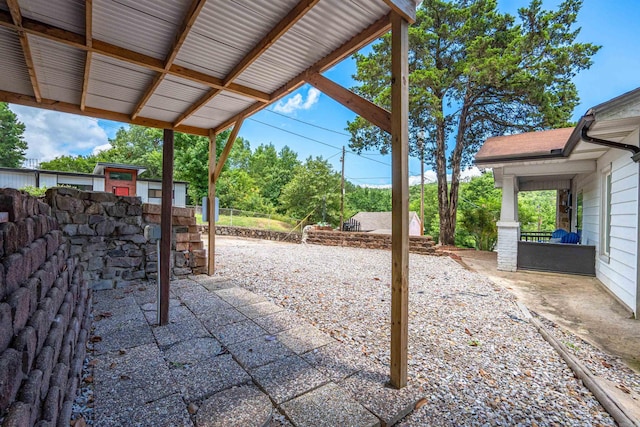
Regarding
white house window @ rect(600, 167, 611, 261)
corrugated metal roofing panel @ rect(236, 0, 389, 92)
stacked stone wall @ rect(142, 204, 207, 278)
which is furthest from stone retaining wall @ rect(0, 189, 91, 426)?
white house window @ rect(600, 167, 611, 261)

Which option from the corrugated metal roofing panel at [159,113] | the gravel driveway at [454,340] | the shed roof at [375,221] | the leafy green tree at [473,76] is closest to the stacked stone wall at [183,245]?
the gravel driveway at [454,340]

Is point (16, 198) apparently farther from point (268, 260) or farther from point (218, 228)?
point (218, 228)

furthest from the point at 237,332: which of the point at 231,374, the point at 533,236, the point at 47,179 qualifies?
the point at 47,179

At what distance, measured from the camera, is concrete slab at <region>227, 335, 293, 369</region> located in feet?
7.25

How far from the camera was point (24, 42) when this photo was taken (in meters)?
2.43

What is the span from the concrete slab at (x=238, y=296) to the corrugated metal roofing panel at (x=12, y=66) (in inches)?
127

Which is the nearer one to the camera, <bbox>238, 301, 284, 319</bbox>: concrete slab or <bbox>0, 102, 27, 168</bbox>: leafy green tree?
<bbox>238, 301, 284, 319</bbox>: concrete slab

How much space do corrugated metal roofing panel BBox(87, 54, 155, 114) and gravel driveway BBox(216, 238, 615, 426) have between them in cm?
298

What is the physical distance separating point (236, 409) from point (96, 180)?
16.7 meters

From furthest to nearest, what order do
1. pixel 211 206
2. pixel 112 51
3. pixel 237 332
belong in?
pixel 211 206, pixel 237 332, pixel 112 51

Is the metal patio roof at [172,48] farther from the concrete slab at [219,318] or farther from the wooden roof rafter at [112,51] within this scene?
the concrete slab at [219,318]

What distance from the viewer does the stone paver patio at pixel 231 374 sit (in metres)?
1.62

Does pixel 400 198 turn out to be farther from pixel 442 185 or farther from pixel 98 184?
pixel 98 184

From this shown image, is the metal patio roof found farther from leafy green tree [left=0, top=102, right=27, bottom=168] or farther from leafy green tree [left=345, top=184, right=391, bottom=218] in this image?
leafy green tree [left=345, top=184, right=391, bottom=218]
